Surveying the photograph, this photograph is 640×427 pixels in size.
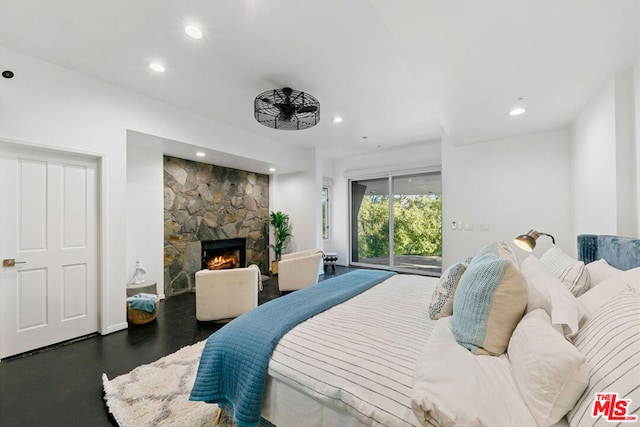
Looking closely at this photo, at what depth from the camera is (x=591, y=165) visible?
2.59 meters

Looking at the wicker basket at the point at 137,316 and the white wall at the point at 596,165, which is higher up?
the white wall at the point at 596,165

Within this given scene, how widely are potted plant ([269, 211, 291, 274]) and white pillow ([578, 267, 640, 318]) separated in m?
4.99

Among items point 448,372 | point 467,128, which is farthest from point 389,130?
point 448,372

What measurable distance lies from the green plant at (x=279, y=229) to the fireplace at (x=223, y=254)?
2.42ft

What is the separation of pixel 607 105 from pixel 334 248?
535 cm

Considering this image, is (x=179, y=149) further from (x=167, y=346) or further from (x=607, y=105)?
(x=607, y=105)

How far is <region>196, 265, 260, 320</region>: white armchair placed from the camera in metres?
2.99

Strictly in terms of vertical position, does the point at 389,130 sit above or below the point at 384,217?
above

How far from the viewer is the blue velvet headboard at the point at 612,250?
1561 millimetres

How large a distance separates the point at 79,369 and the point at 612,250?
4.27 m

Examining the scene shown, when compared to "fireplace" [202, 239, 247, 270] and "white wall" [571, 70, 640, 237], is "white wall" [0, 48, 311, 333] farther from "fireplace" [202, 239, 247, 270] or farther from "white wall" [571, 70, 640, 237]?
"white wall" [571, 70, 640, 237]

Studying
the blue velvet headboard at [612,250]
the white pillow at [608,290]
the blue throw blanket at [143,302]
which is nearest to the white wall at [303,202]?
the blue throw blanket at [143,302]

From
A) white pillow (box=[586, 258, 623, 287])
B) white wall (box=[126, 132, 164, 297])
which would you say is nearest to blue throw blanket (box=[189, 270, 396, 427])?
white pillow (box=[586, 258, 623, 287])

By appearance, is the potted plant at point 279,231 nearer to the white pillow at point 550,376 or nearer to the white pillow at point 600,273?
the white pillow at point 600,273
